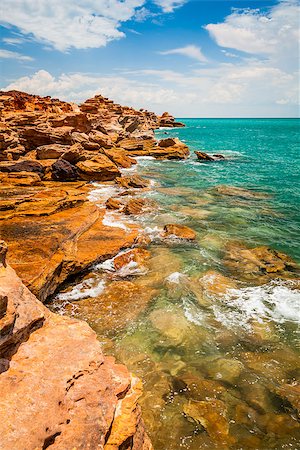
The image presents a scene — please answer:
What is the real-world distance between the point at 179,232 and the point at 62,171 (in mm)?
13545

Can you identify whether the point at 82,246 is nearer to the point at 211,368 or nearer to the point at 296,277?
the point at 211,368

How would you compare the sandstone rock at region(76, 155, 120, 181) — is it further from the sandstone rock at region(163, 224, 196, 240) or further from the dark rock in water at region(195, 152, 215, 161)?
the dark rock in water at region(195, 152, 215, 161)

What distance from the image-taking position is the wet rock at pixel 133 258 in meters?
12.6

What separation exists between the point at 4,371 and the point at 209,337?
622 cm

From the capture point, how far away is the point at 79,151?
2767 cm

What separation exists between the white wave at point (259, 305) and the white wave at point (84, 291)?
13.7 feet

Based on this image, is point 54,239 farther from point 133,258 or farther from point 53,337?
point 53,337

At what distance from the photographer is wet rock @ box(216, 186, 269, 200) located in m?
26.0

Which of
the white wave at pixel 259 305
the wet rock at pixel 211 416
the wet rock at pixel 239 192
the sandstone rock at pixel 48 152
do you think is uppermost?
the sandstone rock at pixel 48 152

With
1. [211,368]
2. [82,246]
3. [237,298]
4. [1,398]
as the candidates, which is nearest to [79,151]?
[82,246]

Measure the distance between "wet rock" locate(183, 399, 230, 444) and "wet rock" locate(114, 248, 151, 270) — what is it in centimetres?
656

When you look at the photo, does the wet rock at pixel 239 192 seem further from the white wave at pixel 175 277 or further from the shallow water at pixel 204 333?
the white wave at pixel 175 277

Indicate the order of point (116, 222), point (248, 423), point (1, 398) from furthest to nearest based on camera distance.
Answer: point (116, 222), point (248, 423), point (1, 398)

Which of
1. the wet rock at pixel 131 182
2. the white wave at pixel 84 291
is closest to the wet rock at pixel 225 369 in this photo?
the white wave at pixel 84 291
